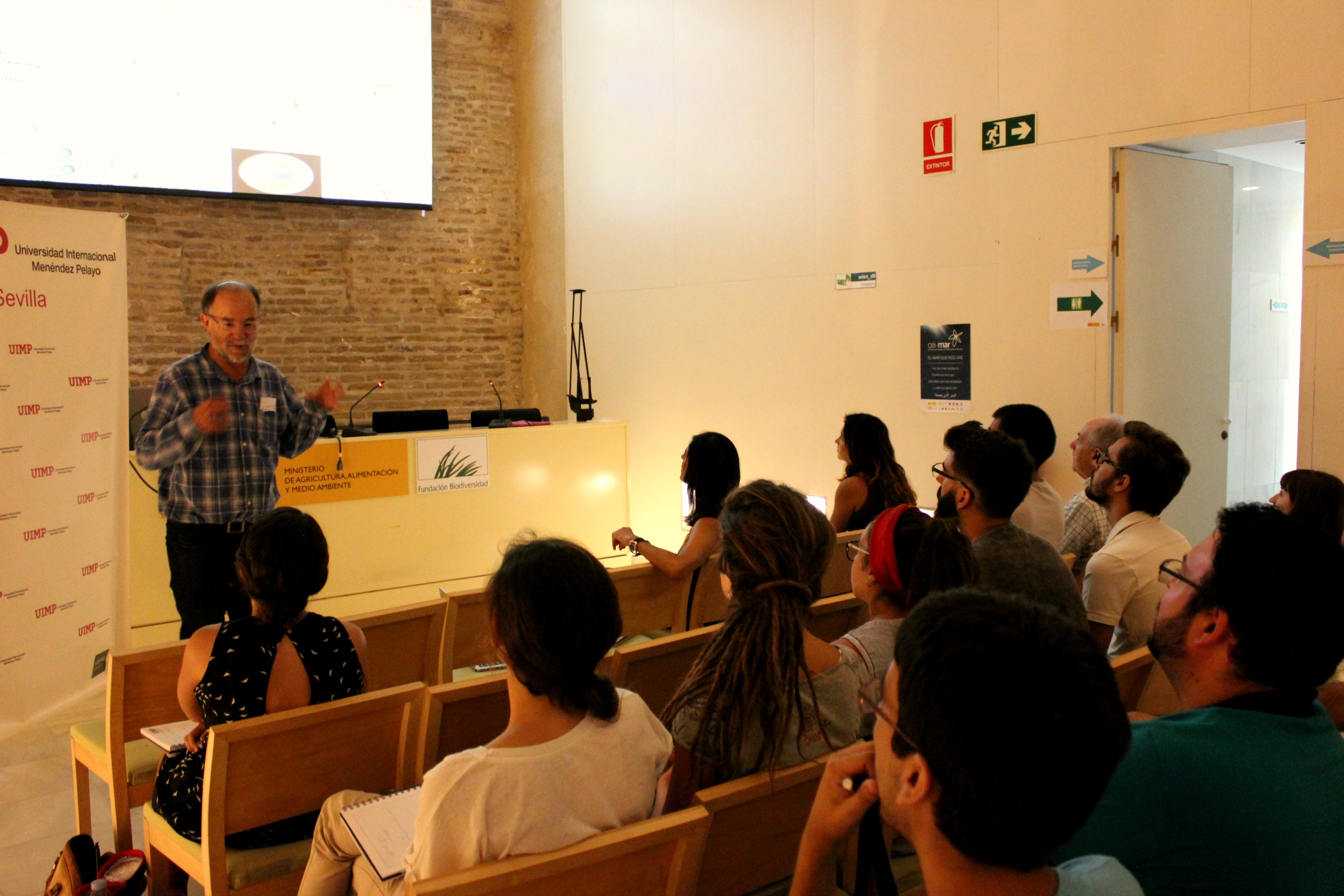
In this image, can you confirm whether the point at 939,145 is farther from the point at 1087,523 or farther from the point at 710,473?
the point at 710,473

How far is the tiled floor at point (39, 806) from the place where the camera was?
3.00 meters

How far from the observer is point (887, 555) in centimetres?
217

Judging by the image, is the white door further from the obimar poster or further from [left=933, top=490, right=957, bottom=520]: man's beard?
[left=933, top=490, right=957, bottom=520]: man's beard

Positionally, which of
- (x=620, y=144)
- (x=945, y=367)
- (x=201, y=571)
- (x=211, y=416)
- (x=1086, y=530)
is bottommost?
(x=201, y=571)

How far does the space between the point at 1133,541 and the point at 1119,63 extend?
2848 mm

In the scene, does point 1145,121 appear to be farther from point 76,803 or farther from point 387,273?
point 387,273

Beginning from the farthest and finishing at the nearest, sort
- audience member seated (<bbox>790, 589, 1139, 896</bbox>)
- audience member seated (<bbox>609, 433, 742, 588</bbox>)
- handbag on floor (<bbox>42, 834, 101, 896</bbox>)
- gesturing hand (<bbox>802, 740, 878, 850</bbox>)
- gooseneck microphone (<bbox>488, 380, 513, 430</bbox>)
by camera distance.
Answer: gooseneck microphone (<bbox>488, 380, 513, 430</bbox>), audience member seated (<bbox>609, 433, 742, 588</bbox>), handbag on floor (<bbox>42, 834, 101, 896</bbox>), gesturing hand (<bbox>802, 740, 878, 850</bbox>), audience member seated (<bbox>790, 589, 1139, 896</bbox>)

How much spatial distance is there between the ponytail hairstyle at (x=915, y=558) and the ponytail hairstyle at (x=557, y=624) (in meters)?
0.74

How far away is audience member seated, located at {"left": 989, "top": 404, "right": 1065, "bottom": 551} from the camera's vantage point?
3.68 metres

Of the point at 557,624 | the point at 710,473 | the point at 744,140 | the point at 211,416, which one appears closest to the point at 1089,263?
the point at 710,473

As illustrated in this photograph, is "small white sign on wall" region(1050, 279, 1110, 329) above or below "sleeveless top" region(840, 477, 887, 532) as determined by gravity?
above

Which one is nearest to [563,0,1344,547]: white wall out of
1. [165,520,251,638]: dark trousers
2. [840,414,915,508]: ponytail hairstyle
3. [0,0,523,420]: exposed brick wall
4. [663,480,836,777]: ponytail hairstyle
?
[0,0,523,420]: exposed brick wall

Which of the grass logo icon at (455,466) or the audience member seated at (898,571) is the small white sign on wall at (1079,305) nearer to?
the audience member seated at (898,571)

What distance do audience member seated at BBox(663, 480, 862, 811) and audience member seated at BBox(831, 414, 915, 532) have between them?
2.10m
